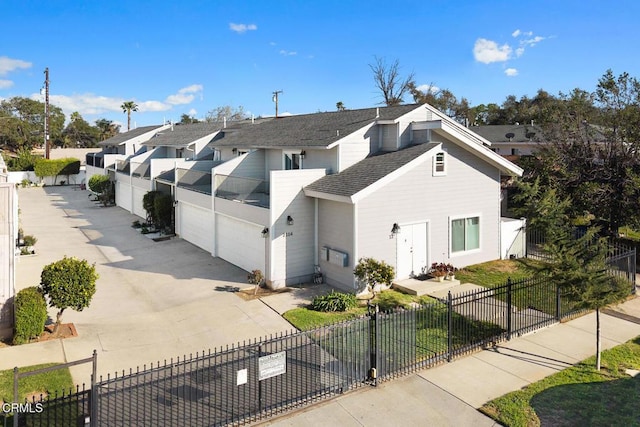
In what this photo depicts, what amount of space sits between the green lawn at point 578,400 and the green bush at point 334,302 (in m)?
5.95

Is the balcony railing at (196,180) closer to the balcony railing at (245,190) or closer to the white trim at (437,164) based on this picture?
the balcony railing at (245,190)

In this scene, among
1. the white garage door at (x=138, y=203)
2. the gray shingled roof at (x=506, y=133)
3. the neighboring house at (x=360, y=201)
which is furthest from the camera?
the gray shingled roof at (x=506, y=133)

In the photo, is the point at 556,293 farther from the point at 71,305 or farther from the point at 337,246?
the point at 71,305

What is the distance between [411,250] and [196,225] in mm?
11240

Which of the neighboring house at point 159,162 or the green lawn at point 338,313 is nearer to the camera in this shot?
the green lawn at point 338,313

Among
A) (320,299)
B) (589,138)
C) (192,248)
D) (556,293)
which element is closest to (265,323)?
(320,299)

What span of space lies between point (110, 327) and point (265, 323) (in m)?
4.36

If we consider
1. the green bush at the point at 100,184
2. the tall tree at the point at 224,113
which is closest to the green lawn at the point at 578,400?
the green bush at the point at 100,184

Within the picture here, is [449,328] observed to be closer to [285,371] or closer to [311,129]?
[285,371]

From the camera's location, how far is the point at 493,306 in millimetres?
12977

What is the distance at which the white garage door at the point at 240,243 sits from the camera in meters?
17.8

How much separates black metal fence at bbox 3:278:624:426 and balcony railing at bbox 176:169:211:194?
13.2 m

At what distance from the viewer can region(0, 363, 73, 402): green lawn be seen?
9109mm

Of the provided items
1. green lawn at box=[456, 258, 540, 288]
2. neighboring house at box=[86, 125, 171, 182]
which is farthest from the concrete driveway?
neighboring house at box=[86, 125, 171, 182]
